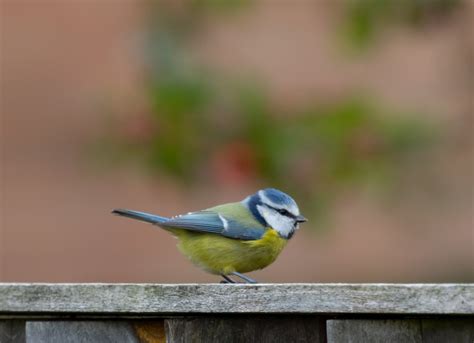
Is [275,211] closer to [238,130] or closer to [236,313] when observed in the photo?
[238,130]

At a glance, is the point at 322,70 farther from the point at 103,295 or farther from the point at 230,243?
the point at 103,295

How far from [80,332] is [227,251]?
105cm

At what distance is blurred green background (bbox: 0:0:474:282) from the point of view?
166 inches

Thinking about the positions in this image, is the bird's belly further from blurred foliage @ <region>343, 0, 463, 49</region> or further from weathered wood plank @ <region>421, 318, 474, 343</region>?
blurred foliage @ <region>343, 0, 463, 49</region>

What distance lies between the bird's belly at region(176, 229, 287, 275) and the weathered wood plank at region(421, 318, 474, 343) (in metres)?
1.24

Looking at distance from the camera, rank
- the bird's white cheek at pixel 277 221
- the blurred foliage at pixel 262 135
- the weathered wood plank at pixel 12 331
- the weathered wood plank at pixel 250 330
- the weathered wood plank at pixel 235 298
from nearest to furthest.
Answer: the weathered wood plank at pixel 235 298, the weathered wood plank at pixel 250 330, the weathered wood plank at pixel 12 331, the bird's white cheek at pixel 277 221, the blurred foliage at pixel 262 135

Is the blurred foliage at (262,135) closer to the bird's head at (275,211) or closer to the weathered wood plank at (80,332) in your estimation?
the bird's head at (275,211)

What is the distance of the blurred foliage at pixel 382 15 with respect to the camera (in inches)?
167

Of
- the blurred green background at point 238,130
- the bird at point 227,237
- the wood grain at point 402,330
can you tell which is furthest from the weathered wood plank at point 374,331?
the blurred green background at point 238,130

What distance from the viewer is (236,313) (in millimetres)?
2039

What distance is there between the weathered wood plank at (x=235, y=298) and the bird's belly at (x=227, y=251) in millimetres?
1042

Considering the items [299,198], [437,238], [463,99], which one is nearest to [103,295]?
[299,198]

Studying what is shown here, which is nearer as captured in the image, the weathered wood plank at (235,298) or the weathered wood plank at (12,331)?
the weathered wood plank at (235,298)

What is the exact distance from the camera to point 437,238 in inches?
213
